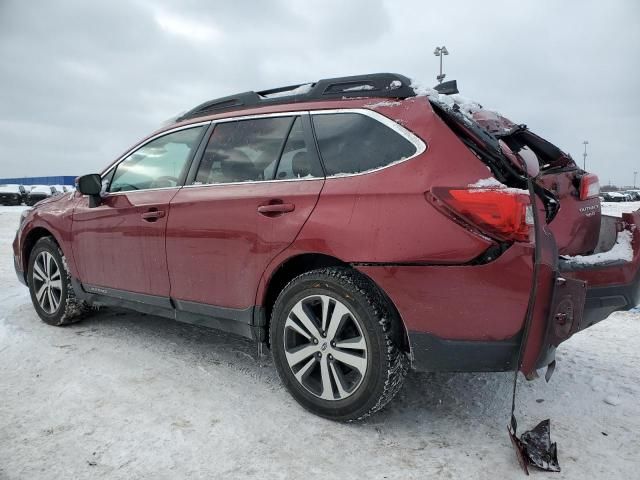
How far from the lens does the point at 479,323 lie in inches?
79.7

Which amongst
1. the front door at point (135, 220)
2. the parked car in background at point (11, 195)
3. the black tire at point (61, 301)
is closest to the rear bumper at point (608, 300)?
the front door at point (135, 220)

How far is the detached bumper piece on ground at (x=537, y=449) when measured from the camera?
6.55 ft

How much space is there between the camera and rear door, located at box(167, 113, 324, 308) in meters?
2.53

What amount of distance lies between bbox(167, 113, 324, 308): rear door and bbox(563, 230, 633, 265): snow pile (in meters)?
1.39

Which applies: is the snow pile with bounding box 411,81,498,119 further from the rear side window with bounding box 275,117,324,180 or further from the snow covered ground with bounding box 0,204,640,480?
the snow covered ground with bounding box 0,204,640,480

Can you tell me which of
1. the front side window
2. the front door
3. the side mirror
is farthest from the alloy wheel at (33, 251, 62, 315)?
the front side window

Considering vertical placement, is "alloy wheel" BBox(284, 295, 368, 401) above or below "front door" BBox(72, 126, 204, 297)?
below

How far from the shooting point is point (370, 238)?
7.16ft

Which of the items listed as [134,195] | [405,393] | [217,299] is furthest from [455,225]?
[134,195]

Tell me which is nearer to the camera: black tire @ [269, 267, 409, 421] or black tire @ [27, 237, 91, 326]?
black tire @ [269, 267, 409, 421]

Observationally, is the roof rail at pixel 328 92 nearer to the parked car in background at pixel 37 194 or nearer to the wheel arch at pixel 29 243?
the wheel arch at pixel 29 243

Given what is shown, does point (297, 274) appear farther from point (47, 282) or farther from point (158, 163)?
point (47, 282)

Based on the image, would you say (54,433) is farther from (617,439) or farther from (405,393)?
(617,439)

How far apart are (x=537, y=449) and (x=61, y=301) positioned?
12.3 ft
